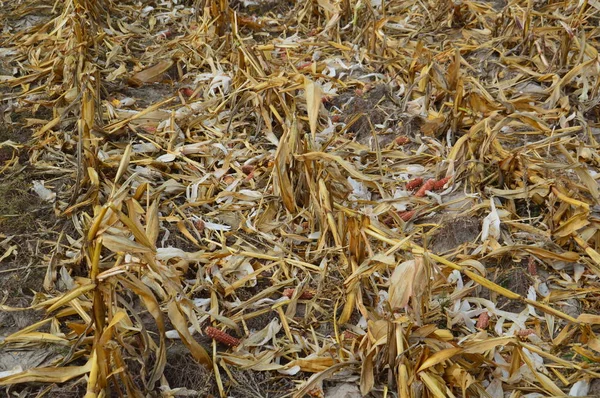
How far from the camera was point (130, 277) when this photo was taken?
186 cm

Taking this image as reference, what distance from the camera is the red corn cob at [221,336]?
202 centimetres

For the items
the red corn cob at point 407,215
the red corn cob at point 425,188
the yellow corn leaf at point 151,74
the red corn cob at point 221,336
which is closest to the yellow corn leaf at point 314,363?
the red corn cob at point 221,336

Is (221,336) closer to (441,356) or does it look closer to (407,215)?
(441,356)

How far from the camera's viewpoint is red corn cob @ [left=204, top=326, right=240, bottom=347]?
2.02 m

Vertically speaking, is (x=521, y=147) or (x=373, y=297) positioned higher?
(x=521, y=147)

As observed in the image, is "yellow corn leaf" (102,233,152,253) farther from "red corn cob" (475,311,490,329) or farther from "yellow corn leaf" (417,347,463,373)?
"red corn cob" (475,311,490,329)

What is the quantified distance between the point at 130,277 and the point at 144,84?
5.53ft

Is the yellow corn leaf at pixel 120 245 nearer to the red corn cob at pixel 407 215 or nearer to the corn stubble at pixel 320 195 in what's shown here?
the corn stubble at pixel 320 195

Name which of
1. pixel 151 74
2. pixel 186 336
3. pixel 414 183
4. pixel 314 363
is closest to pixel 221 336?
pixel 186 336

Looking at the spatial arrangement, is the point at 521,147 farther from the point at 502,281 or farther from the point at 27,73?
the point at 27,73

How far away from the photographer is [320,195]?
239 centimetres

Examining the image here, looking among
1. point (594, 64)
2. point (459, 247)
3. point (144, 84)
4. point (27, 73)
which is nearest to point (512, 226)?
point (459, 247)

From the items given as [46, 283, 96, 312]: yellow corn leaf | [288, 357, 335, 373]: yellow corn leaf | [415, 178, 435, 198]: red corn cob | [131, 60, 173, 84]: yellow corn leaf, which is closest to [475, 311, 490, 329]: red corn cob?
[288, 357, 335, 373]: yellow corn leaf

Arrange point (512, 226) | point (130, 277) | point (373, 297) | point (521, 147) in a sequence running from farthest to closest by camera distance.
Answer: point (521, 147), point (512, 226), point (373, 297), point (130, 277)
